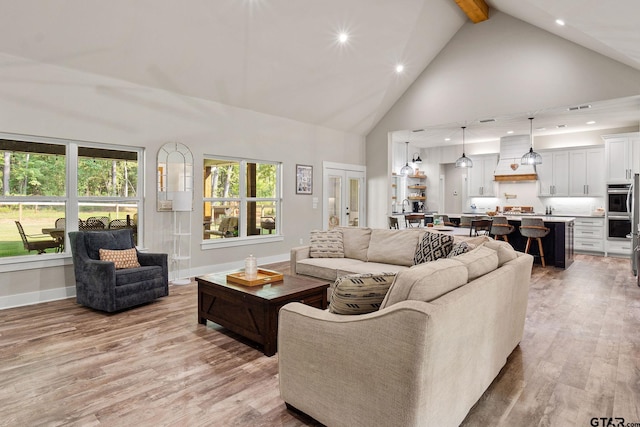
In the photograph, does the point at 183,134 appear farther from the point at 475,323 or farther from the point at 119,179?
the point at 475,323

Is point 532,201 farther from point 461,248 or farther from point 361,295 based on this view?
point 361,295

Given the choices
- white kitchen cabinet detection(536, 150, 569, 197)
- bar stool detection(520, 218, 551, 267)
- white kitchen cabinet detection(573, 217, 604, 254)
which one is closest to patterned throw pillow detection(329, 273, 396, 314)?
bar stool detection(520, 218, 551, 267)

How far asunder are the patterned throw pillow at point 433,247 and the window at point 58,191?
3900 millimetres

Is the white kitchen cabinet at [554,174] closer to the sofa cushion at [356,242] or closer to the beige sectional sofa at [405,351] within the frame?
the sofa cushion at [356,242]

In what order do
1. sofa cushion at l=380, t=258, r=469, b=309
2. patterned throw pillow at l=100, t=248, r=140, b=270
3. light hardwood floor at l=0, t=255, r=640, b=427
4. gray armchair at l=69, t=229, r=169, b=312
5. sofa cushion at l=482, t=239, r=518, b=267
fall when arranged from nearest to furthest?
sofa cushion at l=380, t=258, r=469, b=309, light hardwood floor at l=0, t=255, r=640, b=427, sofa cushion at l=482, t=239, r=518, b=267, gray armchair at l=69, t=229, r=169, b=312, patterned throw pillow at l=100, t=248, r=140, b=270

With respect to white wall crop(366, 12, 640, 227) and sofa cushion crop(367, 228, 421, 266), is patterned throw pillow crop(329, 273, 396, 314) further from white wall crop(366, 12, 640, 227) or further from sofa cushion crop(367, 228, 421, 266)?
white wall crop(366, 12, 640, 227)

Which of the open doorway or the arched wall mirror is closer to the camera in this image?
the arched wall mirror

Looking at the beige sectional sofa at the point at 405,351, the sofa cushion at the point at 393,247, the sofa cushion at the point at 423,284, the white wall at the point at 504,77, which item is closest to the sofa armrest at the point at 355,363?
the beige sectional sofa at the point at 405,351

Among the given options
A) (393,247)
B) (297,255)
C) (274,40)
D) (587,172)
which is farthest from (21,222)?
(587,172)

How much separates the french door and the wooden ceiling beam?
12.1 ft

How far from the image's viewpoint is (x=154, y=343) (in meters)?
3.18

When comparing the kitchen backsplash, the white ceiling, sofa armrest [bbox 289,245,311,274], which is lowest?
sofa armrest [bbox 289,245,311,274]

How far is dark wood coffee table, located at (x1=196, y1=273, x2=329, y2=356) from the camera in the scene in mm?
2984

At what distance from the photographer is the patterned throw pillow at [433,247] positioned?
364 cm
